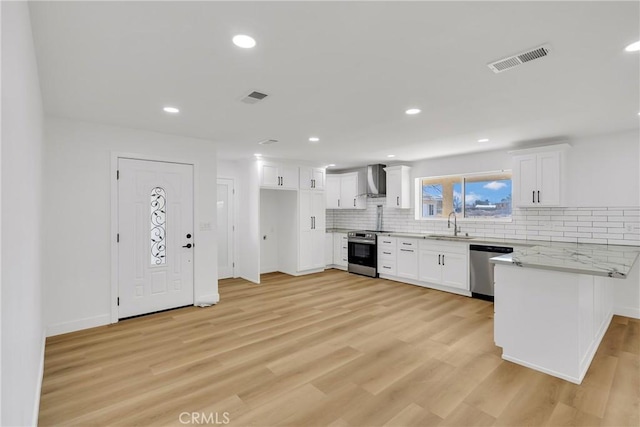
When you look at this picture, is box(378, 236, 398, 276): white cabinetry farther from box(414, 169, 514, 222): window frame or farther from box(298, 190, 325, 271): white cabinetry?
box(298, 190, 325, 271): white cabinetry

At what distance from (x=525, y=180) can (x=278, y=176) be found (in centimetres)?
434

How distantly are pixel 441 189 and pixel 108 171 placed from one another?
564cm

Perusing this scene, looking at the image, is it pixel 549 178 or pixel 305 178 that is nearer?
pixel 549 178

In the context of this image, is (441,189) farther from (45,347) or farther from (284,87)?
(45,347)

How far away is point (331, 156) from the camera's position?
6.06 metres

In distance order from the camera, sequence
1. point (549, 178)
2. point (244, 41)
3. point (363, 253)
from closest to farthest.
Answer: point (244, 41), point (549, 178), point (363, 253)

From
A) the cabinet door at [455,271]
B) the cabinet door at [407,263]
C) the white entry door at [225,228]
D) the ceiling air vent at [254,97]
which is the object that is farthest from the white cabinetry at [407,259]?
the ceiling air vent at [254,97]

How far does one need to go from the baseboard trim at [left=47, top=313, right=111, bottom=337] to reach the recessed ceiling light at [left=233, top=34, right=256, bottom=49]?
366 cm

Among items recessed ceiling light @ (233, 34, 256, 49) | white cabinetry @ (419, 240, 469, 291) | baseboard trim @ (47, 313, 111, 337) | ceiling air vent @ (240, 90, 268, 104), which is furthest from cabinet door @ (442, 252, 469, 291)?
baseboard trim @ (47, 313, 111, 337)

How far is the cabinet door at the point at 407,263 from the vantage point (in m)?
5.84

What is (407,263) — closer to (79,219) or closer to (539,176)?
(539,176)

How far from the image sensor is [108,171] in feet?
12.7

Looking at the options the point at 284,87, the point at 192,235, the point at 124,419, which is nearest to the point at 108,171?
the point at 192,235

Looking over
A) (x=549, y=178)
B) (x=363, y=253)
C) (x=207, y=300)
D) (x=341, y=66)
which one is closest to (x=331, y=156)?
(x=363, y=253)
